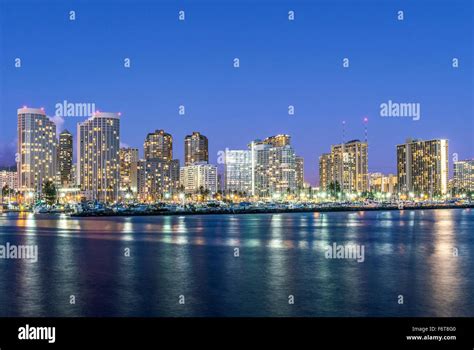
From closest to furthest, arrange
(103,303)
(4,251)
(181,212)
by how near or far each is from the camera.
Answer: (103,303) < (4,251) < (181,212)

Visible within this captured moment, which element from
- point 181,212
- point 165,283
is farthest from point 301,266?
point 181,212

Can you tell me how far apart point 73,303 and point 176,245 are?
20882mm

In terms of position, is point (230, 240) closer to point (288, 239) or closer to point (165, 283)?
point (288, 239)

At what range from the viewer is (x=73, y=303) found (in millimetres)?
19484

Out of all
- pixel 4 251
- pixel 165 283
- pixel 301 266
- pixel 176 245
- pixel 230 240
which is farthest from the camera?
pixel 230 240

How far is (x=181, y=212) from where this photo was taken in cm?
12812
